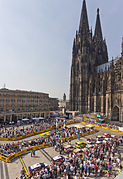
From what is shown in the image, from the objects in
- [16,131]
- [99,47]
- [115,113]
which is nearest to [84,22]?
[99,47]

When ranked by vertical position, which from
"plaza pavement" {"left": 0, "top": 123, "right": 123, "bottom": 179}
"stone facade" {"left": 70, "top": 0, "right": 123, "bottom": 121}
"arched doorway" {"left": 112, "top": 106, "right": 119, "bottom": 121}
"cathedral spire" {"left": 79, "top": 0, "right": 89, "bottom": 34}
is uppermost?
"cathedral spire" {"left": 79, "top": 0, "right": 89, "bottom": 34}

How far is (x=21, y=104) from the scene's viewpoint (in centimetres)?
4709

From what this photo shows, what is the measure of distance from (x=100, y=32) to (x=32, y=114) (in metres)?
65.2

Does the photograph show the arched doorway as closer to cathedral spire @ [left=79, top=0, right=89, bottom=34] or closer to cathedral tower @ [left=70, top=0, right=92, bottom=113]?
cathedral tower @ [left=70, top=0, right=92, bottom=113]

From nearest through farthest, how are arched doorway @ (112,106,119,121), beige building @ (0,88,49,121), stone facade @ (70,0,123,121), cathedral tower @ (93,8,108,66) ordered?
beige building @ (0,88,49,121) → arched doorway @ (112,106,119,121) → stone facade @ (70,0,123,121) → cathedral tower @ (93,8,108,66)

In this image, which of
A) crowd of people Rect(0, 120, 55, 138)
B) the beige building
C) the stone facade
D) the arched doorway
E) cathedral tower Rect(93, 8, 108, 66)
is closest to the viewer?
crowd of people Rect(0, 120, 55, 138)

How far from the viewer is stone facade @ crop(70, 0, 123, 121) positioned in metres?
44.8

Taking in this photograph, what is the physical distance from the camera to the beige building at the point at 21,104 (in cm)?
4244

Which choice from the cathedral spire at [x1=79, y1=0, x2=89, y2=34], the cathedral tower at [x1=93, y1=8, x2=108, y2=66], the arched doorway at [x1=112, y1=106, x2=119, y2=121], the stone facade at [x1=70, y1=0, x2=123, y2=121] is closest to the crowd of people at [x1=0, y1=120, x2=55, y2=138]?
the arched doorway at [x1=112, y1=106, x2=119, y2=121]

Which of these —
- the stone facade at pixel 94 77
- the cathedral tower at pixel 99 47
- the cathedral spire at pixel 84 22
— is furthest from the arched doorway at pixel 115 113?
the cathedral spire at pixel 84 22

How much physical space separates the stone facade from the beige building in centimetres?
1885

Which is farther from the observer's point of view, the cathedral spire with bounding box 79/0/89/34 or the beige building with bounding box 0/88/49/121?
the cathedral spire with bounding box 79/0/89/34

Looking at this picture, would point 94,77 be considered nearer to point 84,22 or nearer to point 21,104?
point 84,22

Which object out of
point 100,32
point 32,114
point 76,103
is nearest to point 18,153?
point 32,114
